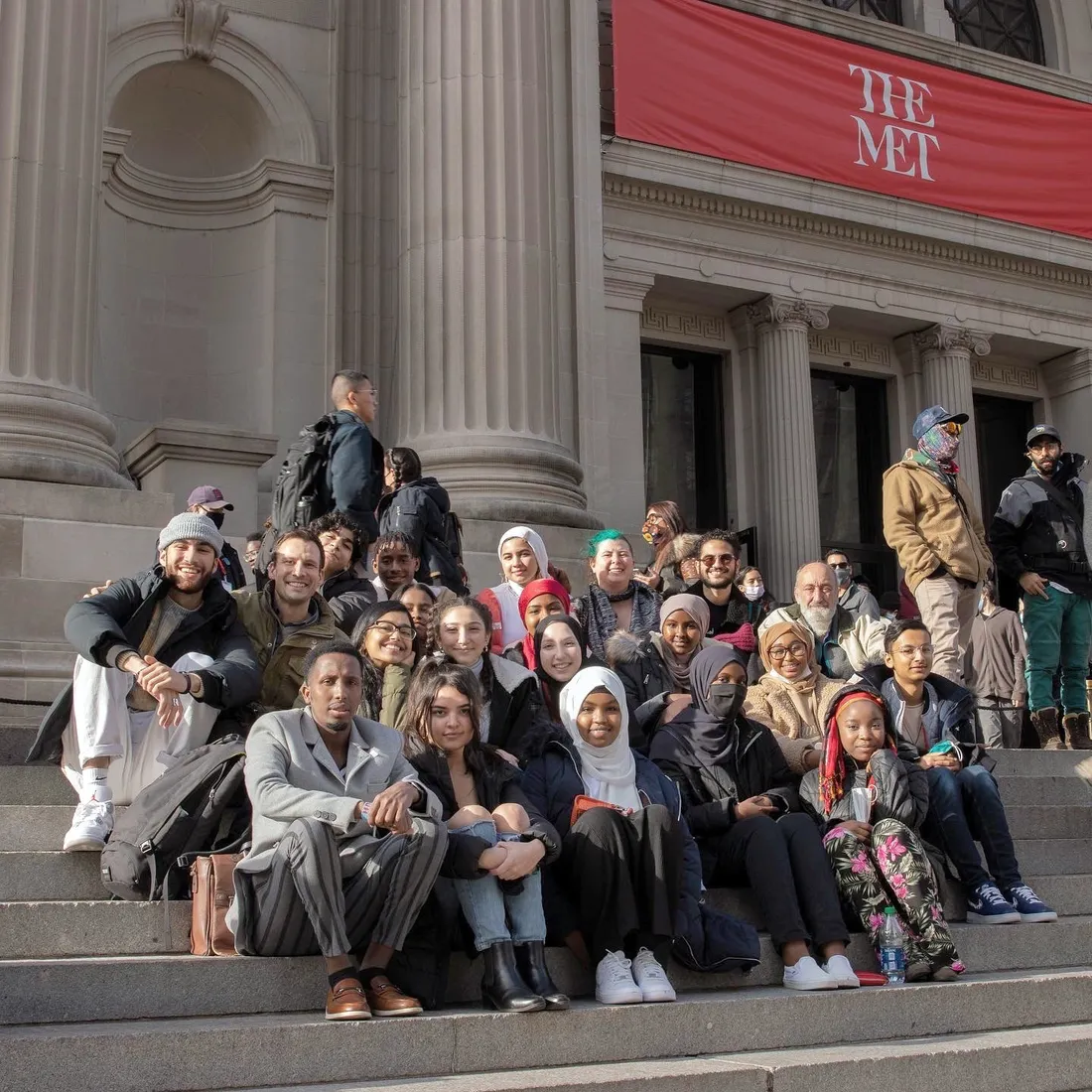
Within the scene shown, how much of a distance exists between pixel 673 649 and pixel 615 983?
2674 millimetres

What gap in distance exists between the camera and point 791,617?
9109 millimetres

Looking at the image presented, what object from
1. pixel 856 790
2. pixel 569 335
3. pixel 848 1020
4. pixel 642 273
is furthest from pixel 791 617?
pixel 642 273

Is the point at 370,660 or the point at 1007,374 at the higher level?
the point at 1007,374

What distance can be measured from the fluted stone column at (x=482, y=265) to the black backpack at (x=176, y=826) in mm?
6781

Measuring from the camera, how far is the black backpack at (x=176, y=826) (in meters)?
6.09

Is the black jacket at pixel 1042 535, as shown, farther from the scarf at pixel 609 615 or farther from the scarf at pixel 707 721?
the scarf at pixel 707 721

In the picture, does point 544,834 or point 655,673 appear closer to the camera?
point 544,834

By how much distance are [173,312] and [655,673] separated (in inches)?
348

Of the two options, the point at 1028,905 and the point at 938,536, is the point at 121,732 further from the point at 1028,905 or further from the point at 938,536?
the point at 938,536

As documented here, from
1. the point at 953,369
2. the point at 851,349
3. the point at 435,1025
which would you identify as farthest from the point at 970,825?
the point at 851,349

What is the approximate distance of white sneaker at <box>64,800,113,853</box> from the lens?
6.42 m

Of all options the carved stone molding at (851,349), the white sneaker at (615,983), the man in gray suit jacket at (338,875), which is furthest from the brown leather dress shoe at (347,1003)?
the carved stone molding at (851,349)

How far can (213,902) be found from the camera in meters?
5.80

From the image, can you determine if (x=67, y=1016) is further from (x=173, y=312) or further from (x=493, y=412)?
(x=173, y=312)
